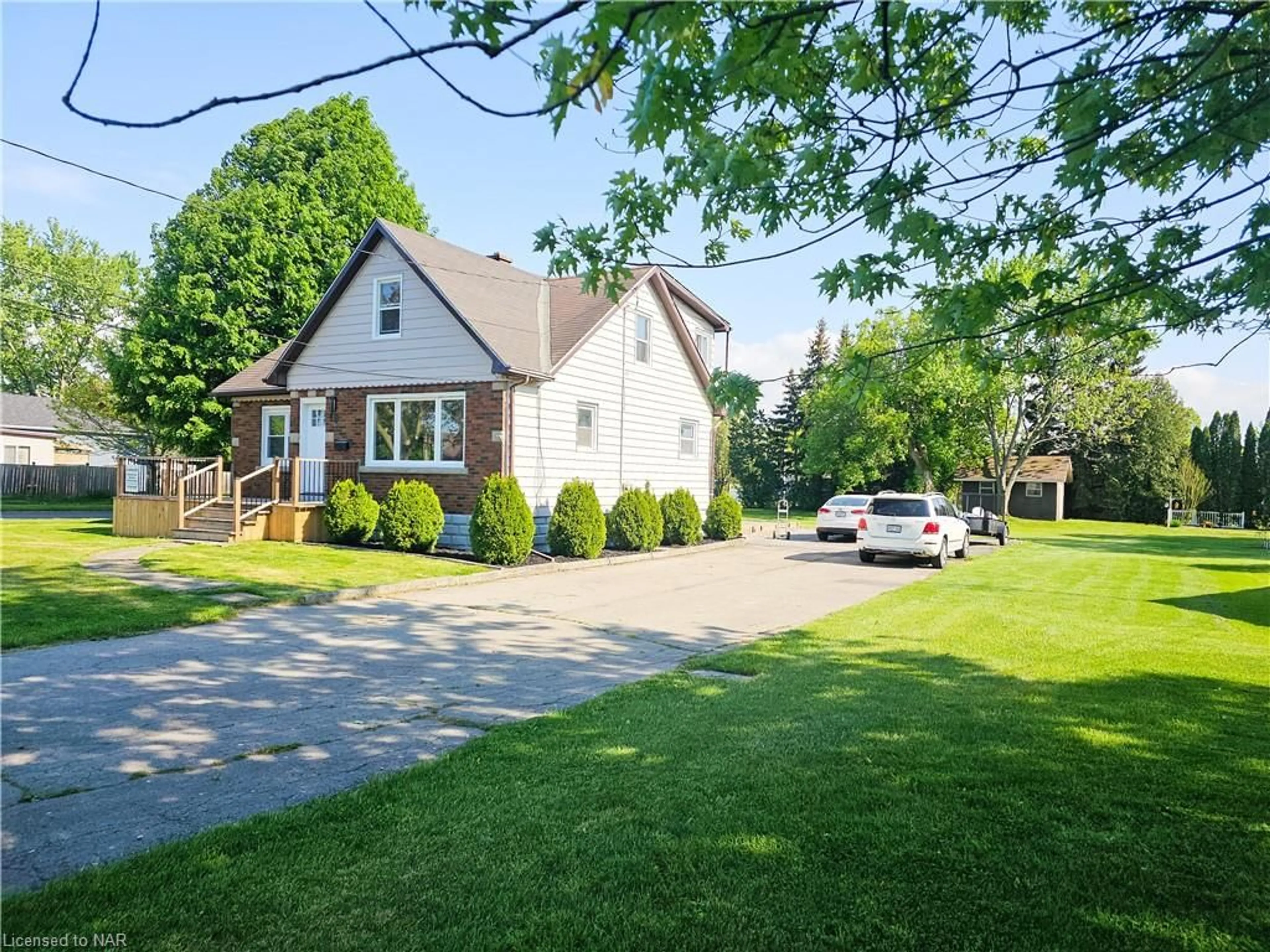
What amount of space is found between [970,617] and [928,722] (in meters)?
5.77

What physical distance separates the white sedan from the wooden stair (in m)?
18.0

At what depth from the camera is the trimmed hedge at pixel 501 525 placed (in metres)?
15.2

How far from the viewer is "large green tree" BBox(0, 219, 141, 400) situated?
46531mm

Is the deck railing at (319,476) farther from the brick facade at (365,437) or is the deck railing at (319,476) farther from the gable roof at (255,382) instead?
the gable roof at (255,382)

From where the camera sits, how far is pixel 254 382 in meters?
21.6

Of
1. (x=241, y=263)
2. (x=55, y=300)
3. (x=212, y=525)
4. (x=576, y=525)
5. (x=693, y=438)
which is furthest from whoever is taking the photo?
(x=55, y=300)

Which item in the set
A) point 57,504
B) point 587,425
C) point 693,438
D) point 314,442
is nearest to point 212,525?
point 314,442

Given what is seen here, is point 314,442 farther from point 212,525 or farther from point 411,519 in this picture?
point 411,519

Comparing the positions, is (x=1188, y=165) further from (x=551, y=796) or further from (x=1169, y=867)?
(x=551, y=796)

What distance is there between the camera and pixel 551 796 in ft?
13.0

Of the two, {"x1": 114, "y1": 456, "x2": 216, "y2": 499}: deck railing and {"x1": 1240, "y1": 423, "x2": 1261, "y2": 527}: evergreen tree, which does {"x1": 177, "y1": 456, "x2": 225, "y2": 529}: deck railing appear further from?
{"x1": 1240, "y1": 423, "x2": 1261, "y2": 527}: evergreen tree

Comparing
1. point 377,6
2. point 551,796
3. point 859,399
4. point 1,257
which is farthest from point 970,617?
point 1,257

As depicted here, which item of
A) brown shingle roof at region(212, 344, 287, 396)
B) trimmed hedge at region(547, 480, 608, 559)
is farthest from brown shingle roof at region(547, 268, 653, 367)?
brown shingle roof at region(212, 344, 287, 396)

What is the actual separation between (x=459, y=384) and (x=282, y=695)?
11952 mm
